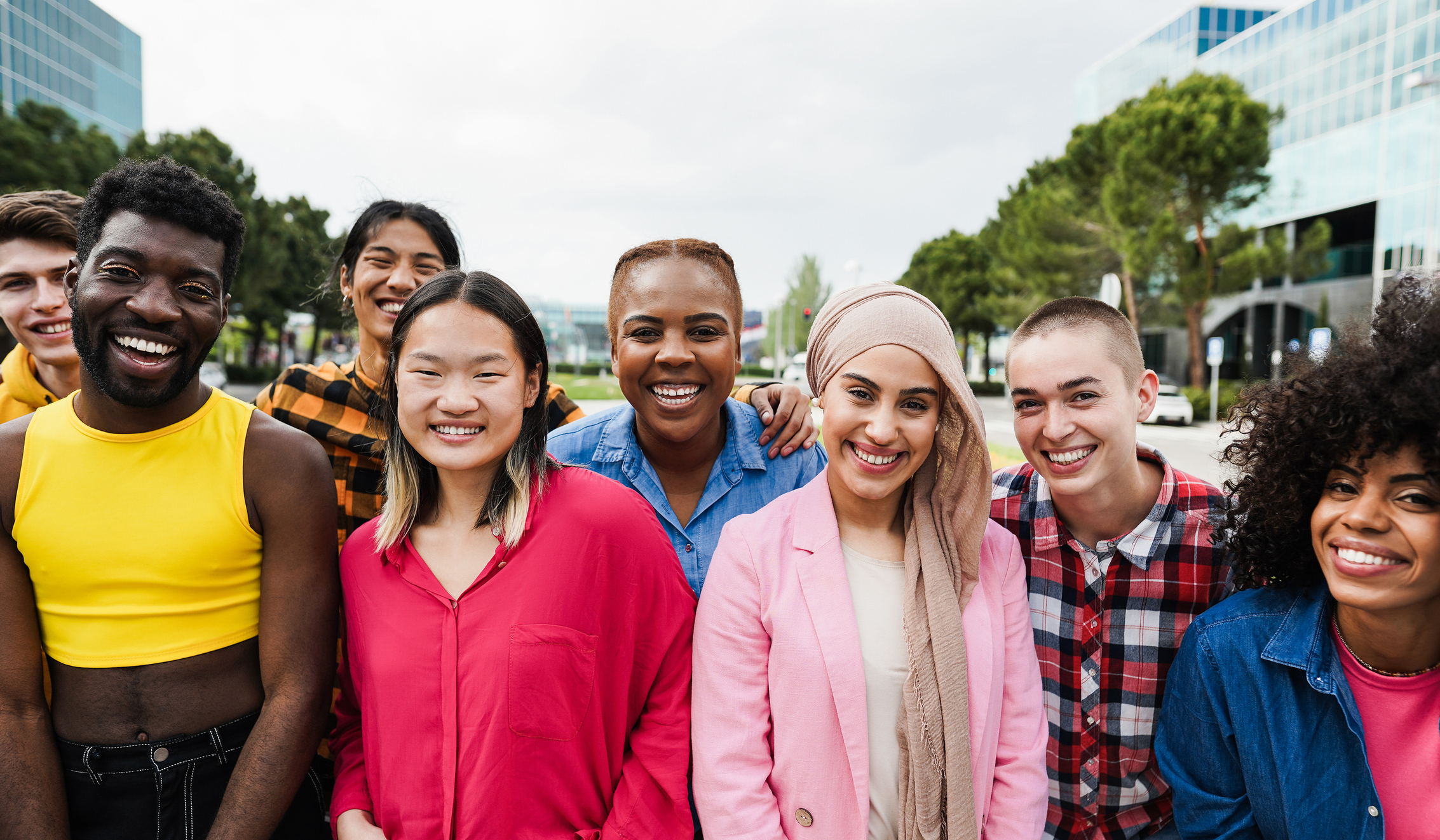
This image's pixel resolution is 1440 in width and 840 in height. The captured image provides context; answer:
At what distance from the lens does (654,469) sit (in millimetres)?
3121

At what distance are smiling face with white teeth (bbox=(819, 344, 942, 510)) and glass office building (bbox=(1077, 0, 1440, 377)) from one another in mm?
27865

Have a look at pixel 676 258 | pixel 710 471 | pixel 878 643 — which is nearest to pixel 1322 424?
pixel 878 643

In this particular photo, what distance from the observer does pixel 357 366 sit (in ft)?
11.4

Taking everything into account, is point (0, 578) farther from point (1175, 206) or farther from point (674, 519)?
point (1175, 206)

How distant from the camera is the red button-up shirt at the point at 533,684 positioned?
6.55 ft

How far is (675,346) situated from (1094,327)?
150cm

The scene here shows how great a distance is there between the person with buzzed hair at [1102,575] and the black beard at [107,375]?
8.75ft

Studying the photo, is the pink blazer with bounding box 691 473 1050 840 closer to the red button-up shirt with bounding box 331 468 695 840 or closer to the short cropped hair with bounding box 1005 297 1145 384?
the red button-up shirt with bounding box 331 468 695 840

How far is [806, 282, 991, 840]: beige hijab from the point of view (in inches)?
81.7

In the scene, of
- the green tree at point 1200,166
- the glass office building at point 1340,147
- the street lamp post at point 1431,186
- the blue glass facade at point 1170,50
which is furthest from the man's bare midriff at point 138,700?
the blue glass facade at point 1170,50

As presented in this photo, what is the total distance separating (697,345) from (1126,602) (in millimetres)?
1765

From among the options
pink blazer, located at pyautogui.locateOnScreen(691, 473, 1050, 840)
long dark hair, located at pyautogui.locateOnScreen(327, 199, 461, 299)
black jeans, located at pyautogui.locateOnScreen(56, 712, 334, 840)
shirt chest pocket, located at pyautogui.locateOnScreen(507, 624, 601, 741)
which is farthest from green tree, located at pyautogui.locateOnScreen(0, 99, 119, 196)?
pink blazer, located at pyautogui.locateOnScreen(691, 473, 1050, 840)

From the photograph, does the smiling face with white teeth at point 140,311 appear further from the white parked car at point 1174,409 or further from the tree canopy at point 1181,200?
the tree canopy at point 1181,200

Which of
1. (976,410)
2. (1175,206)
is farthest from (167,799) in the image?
(1175,206)
